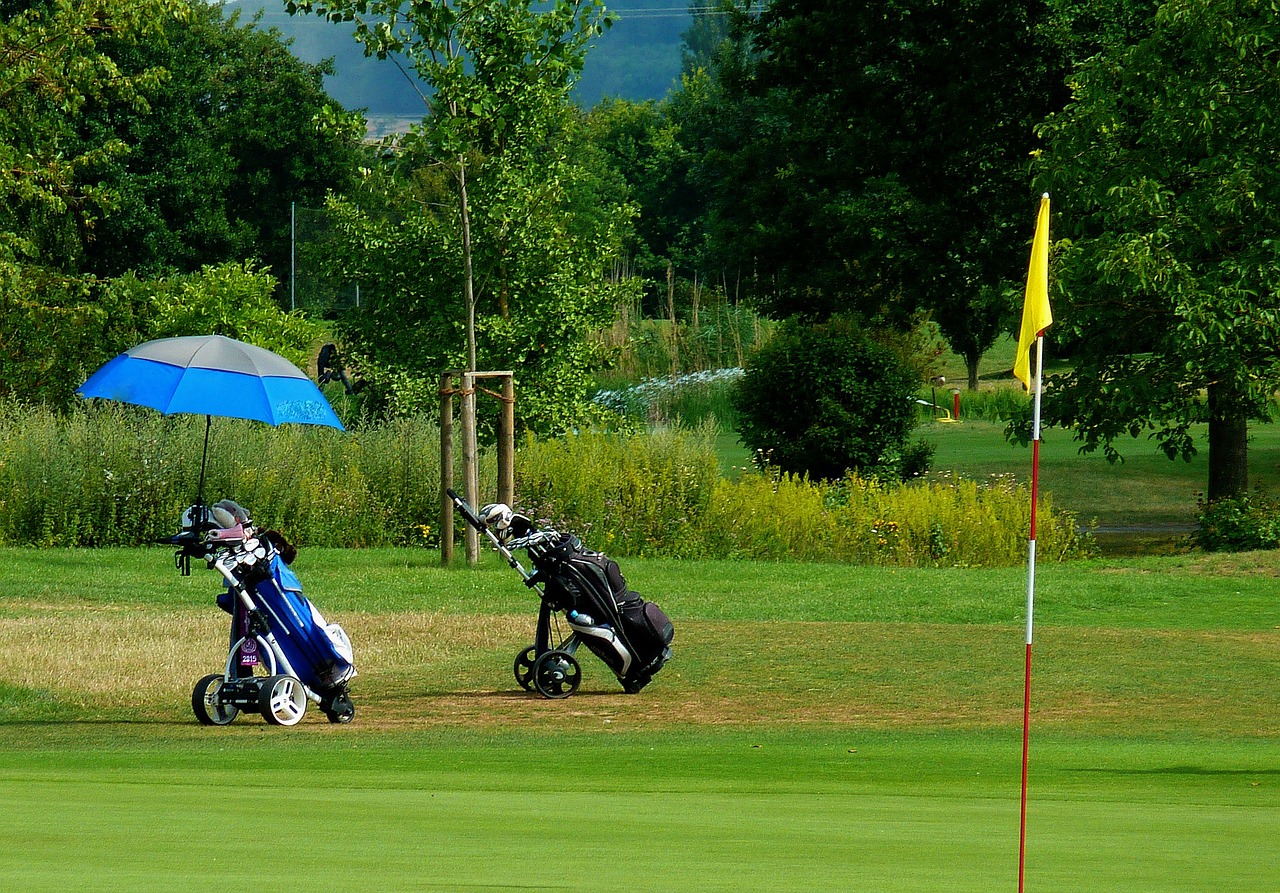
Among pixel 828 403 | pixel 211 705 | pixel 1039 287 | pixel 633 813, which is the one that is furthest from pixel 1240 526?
pixel 633 813

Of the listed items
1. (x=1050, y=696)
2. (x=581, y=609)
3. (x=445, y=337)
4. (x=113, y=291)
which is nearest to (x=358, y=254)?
(x=445, y=337)

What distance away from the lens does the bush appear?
82.2 ft

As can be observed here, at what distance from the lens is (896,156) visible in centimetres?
2941

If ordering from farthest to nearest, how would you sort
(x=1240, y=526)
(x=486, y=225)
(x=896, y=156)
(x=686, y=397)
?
(x=686, y=397)
(x=896, y=156)
(x=486, y=225)
(x=1240, y=526)

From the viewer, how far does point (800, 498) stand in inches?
851

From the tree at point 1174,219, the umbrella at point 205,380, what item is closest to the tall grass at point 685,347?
the tree at point 1174,219

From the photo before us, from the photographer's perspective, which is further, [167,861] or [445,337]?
[445,337]

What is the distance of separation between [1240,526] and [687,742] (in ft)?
47.5

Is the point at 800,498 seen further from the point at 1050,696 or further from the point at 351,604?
the point at 1050,696

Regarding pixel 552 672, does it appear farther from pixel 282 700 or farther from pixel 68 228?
pixel 68 228

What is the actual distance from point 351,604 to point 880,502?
8.43 m

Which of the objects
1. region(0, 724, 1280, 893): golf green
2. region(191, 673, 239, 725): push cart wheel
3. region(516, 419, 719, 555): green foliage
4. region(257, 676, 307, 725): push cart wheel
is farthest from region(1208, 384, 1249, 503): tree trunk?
region(191, 673, 239, 725): push cart wheel

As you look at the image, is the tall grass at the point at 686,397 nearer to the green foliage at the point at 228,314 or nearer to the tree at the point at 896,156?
the tree at the point at 896,156

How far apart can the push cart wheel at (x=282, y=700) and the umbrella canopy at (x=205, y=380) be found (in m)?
1.75
